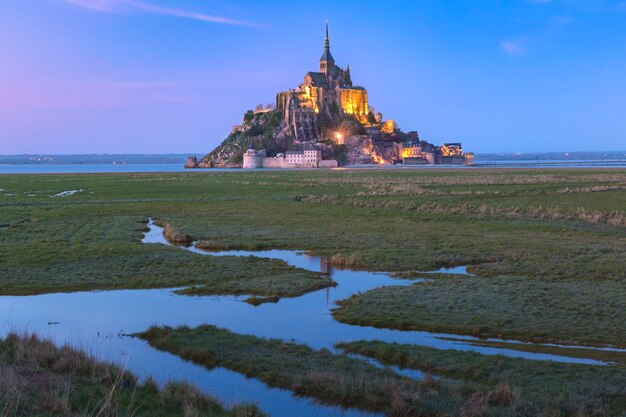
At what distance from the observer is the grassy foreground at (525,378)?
9438mm

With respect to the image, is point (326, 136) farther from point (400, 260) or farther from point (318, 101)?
point (400, 260)

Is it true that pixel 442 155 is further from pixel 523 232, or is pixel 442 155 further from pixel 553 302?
pixel 553 302

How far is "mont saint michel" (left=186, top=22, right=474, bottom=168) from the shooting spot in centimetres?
17100

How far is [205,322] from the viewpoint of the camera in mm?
15016

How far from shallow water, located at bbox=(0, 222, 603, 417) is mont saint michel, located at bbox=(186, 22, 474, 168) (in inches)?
5616

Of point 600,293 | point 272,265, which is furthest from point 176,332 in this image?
point 600,293

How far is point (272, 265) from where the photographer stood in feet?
72.1

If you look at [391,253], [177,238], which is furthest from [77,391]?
[177,238]

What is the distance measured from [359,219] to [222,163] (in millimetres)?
161216

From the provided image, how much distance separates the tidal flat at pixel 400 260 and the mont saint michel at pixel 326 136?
122698mm

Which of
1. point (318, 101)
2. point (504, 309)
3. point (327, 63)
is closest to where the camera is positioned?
point (504, 309)

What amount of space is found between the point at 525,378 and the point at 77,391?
762 centimetres

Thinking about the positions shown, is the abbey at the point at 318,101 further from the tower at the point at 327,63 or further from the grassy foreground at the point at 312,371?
the grassy foreground at the point at 312,371

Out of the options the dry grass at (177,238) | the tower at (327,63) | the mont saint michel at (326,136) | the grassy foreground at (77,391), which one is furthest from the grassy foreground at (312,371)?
the tower at (327,63)
